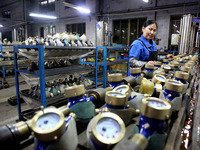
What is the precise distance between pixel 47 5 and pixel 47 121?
46.8ft

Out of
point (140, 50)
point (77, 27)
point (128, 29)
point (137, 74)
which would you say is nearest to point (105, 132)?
point (137, 74)

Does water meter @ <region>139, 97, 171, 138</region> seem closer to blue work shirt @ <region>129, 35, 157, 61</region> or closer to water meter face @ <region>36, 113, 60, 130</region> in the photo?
water meter face @ <region>36, 113, 60, 130</region>

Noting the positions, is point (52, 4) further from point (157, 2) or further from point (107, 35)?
point (157, 2)

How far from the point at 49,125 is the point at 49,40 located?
2.48m

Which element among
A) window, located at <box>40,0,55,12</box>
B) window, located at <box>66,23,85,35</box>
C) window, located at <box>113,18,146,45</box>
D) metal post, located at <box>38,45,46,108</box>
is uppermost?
window, located at <box>40,0,55,12</box>

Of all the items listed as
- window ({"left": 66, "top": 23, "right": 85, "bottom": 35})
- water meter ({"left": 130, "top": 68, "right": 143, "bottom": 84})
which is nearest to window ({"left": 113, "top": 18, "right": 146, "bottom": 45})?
window ({"left": 66, "top": 23, "right": 85, "bottom": 35})

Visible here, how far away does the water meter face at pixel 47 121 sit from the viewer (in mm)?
442

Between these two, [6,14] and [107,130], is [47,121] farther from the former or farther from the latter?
[6,14]

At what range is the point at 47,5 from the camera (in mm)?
12500

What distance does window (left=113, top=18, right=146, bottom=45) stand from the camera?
8.51m

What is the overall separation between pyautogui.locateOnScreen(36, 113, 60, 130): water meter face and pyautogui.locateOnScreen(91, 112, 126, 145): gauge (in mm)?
125

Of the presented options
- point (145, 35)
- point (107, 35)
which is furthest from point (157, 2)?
point (145, 35)

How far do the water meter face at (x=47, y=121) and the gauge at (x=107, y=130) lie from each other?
12 centimetres

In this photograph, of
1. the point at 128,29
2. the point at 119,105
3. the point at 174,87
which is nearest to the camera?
the point at 119,105
